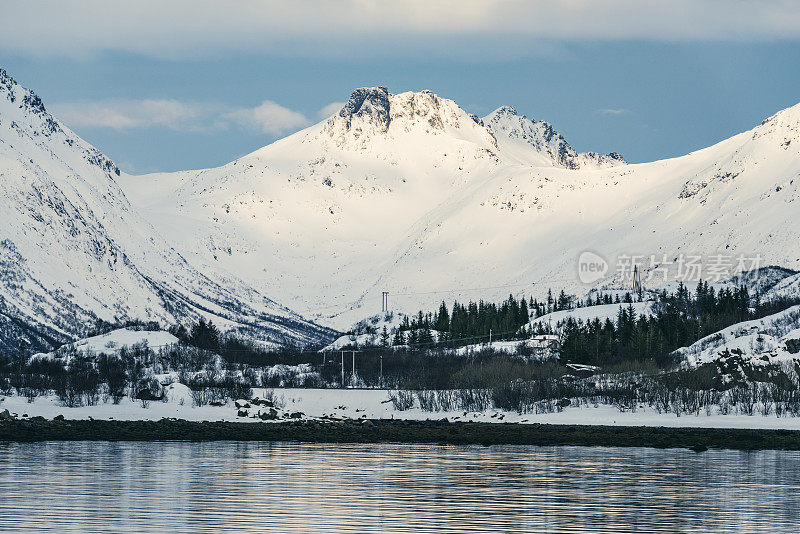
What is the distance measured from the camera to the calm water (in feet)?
198

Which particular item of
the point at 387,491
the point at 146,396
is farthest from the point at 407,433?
the point at 387,491

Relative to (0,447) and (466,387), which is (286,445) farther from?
(466,387)

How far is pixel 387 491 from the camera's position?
7494 cm

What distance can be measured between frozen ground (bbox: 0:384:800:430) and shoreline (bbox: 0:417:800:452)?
748cm

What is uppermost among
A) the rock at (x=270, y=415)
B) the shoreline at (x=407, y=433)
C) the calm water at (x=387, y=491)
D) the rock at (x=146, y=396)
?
the rock at (x=146, y=396)

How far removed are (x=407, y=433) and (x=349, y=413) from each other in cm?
3410

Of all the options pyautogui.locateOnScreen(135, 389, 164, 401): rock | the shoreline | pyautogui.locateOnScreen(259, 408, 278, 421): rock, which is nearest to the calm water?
the shoreline

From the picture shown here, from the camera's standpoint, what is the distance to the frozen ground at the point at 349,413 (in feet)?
525

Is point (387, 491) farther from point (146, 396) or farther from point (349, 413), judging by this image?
point (146, 396)

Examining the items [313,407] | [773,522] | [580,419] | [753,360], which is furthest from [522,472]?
[753,360]

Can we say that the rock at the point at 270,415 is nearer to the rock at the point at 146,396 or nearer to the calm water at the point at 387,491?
the rock at the point at 146,396

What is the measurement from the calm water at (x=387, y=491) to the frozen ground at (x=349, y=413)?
45.8 meters

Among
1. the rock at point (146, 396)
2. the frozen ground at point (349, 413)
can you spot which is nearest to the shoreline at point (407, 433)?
the frozen ground at point (349, 413)

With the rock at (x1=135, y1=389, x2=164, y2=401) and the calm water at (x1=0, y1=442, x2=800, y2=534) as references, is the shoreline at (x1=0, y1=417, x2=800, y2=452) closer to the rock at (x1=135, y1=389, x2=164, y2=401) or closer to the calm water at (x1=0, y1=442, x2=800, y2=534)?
the calm water at (x1=0, y1=442, x2=800, y2=534)
